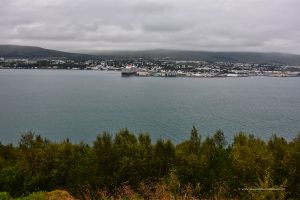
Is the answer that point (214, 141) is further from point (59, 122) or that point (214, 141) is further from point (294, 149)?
point (59, 122)

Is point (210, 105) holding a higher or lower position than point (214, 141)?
lower

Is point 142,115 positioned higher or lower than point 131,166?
lower

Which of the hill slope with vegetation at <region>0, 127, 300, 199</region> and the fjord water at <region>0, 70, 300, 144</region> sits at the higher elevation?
the hill slope with vegetation at <region>0, 127, 300, 199</region>

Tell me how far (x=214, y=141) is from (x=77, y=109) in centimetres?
5129

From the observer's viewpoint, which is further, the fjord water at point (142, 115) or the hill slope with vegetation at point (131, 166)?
the fjord water at point (142, 115)

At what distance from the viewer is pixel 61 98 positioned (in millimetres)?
91688

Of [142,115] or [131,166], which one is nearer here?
[131,166]

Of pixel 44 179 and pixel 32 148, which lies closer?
pixel 44 179

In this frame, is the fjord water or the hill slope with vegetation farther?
the fjord water

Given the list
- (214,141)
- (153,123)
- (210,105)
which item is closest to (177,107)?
(210,105)

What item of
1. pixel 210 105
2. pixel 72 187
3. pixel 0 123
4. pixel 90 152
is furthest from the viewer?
pixel 210 105

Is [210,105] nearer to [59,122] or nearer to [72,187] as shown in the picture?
[59,122]

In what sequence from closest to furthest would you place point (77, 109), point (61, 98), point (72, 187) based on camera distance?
point (72, 187) → point (77, 109) → point (61, 98)

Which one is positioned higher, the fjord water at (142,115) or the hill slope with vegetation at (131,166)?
the hill slope with vegetation at (131,166)
